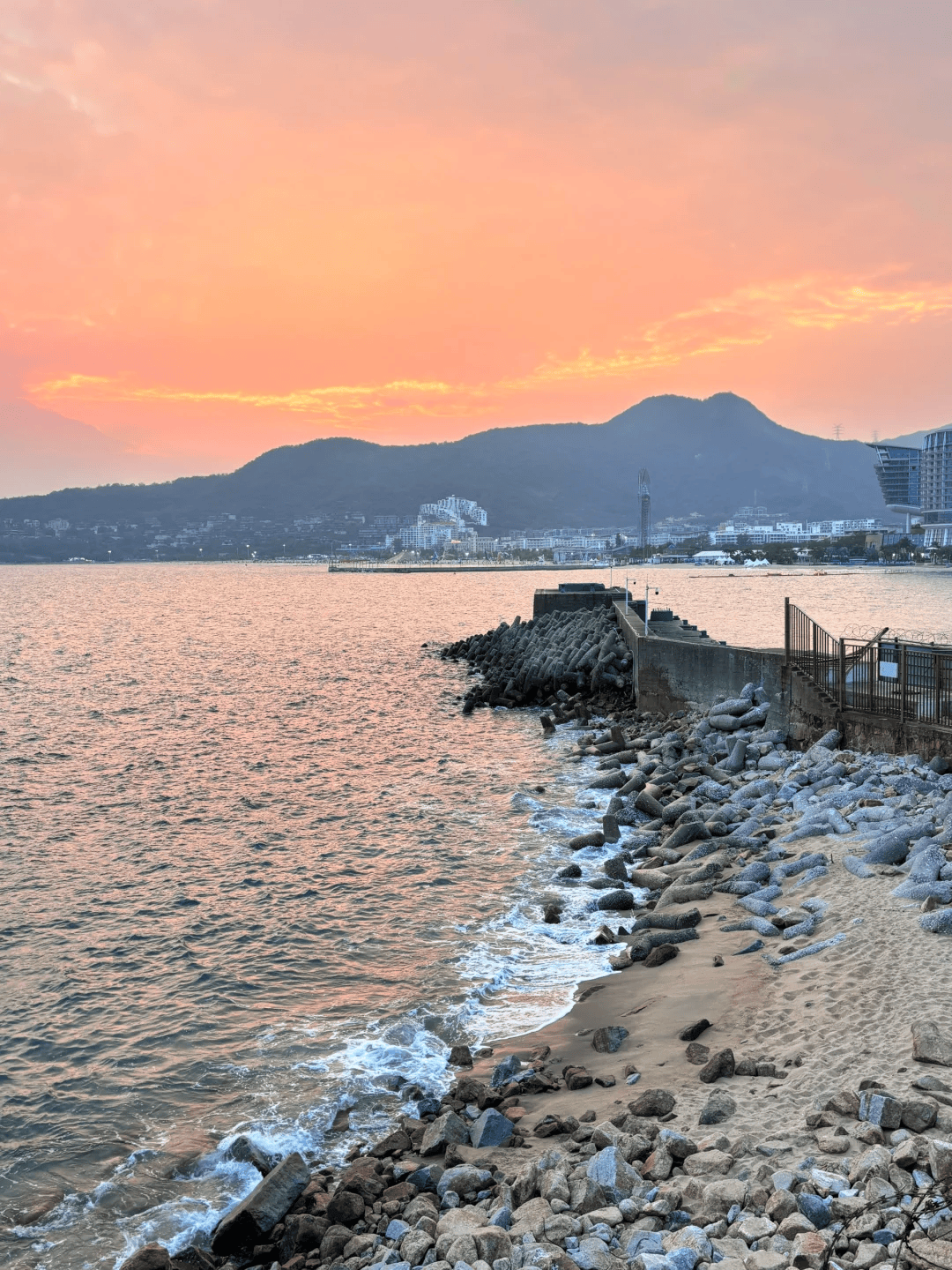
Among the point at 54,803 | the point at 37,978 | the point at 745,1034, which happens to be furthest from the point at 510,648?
the point at 745,1034

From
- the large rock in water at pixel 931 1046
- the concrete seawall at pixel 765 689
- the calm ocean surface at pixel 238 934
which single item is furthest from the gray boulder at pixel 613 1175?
the concrete seawall at pixel 765 689

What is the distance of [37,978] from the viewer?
8977 millimetres

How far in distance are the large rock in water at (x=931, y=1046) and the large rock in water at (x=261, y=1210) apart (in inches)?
134

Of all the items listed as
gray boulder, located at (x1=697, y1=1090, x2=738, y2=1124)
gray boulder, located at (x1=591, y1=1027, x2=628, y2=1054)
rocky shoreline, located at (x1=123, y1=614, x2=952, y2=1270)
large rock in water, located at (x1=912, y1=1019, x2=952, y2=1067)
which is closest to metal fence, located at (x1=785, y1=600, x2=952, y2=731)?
rocky shoreline, located at (x1=123, y1=614, x2=952, y2=1270)

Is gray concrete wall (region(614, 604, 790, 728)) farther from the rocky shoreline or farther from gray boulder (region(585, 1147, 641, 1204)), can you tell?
gray boulder (region(585, 1147, 641, 1204))

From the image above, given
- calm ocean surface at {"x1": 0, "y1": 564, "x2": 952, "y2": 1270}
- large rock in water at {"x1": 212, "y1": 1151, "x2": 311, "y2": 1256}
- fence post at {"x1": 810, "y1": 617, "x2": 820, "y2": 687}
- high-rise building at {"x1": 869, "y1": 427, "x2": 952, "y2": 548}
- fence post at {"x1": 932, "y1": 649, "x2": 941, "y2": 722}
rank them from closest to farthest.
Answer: large rock in water at {"x1": 212, "y1": 1151, "x2": 311, "y2": 1256} < calm ocean surface at {"x1": 0, "y1": 564, "x2": 952, "y2": 1270} < fence post at {"x1": 932, "y1": 649, "x2": 941, "y2": 722} < fence post at {"x1": 810, "y1": 617, "x2": 820, "y2": 687} < high-rise building at {"x1": 869, "y1": 427, "x2": 952, "y2": 548}

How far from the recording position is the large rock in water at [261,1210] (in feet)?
16.4

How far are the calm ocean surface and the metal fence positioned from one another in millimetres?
3979

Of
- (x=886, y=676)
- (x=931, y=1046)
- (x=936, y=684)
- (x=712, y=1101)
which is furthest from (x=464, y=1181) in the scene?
(x=886, y=676)

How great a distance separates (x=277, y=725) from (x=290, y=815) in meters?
8.97

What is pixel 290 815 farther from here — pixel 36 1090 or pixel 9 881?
pixel 36 1090

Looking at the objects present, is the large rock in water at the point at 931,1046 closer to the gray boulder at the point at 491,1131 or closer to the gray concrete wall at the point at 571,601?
the gray boulder at the point at 491,1131

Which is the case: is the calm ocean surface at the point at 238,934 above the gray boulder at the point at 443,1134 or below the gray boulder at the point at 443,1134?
below

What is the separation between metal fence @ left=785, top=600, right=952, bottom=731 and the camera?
431 inches
